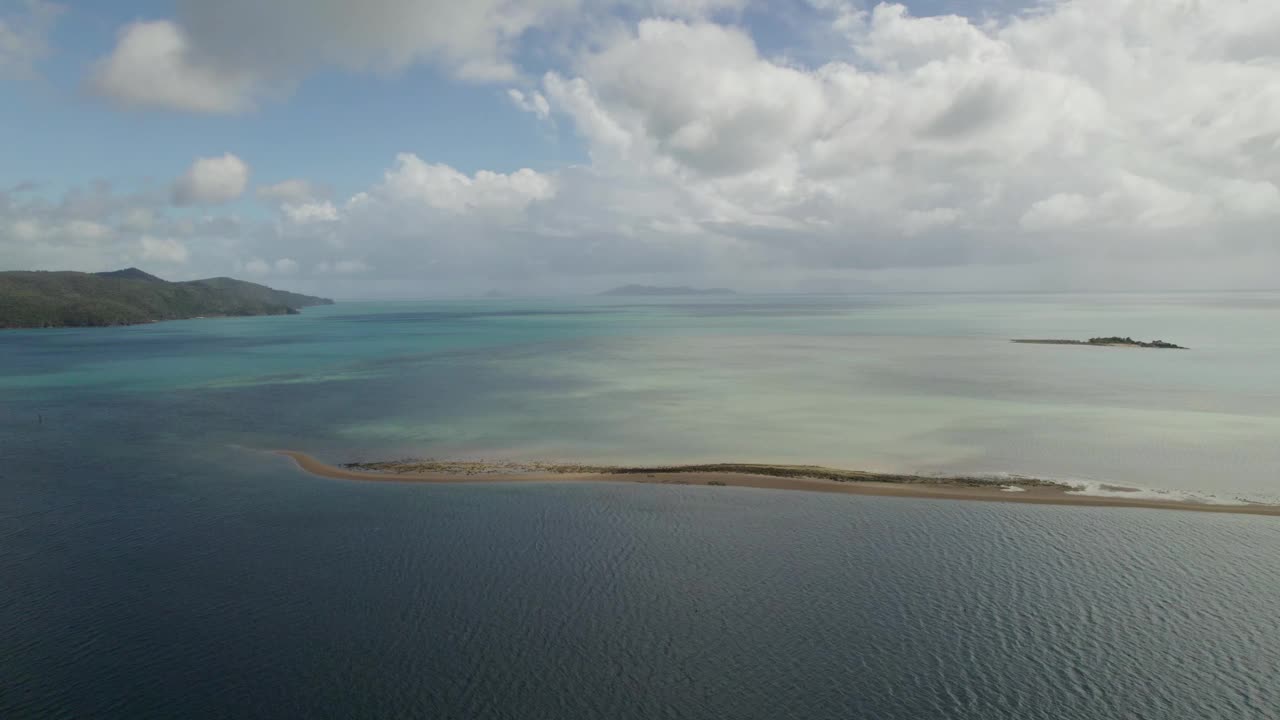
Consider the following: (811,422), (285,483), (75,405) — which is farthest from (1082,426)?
(75,405)

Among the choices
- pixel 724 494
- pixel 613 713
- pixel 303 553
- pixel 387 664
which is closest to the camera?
pixel 613 713

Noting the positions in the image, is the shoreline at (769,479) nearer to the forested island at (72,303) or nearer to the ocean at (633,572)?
the ocean at (633,572)

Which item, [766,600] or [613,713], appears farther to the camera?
[766,600]

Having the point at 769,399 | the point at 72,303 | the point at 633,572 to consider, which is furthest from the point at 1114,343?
the point at 72,303

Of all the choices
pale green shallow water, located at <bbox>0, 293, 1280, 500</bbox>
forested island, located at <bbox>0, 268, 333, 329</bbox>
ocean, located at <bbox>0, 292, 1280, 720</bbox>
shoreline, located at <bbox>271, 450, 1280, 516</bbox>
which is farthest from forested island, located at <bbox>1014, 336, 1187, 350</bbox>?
forested island, located at <bbox>0, 268, 333, 329</bbox>

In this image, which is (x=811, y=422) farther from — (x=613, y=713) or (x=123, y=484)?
(x=123, y=484)

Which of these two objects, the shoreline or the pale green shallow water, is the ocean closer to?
the pale green shallow water
